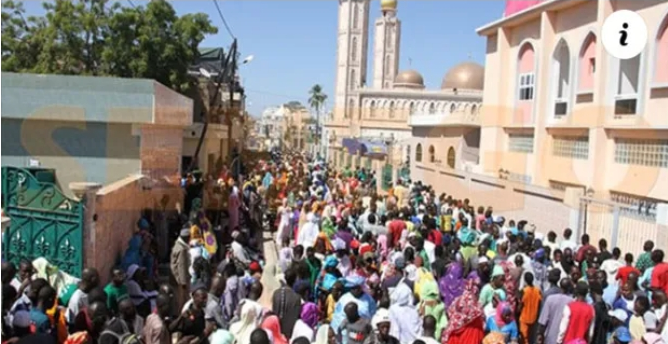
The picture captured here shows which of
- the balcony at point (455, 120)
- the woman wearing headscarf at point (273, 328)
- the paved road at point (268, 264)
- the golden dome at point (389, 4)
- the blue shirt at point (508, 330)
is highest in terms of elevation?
the golden dome at point (389, 4)

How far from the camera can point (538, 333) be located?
646cm

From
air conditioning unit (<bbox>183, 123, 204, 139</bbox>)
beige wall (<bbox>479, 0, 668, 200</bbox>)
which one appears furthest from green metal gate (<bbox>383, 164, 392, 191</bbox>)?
air conditioning unit (<bbox>183, 123, 204, 139</bbox>)

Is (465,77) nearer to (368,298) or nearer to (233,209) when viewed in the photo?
(233,209)

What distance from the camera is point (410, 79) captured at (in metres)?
68.3

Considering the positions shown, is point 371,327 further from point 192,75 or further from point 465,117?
point 465,117

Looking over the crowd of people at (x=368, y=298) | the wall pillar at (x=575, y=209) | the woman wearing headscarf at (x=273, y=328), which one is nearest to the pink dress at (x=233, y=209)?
the crowd of people at (x=368, y=298)

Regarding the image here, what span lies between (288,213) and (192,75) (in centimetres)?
1349

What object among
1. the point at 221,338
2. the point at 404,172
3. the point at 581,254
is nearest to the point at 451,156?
the point at 404,172

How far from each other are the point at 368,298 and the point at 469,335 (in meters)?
0.98

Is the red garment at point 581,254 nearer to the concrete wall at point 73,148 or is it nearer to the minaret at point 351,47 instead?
the concrete wall at point 73,148

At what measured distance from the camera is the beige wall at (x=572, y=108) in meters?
14.9

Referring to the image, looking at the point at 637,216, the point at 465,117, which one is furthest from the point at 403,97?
the point at 637,216

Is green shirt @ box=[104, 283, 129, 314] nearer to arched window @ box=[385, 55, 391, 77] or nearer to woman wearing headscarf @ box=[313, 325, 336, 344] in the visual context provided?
woman wearing headscarf @ box=[313, 325, 336, 344]

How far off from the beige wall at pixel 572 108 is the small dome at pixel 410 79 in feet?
142
